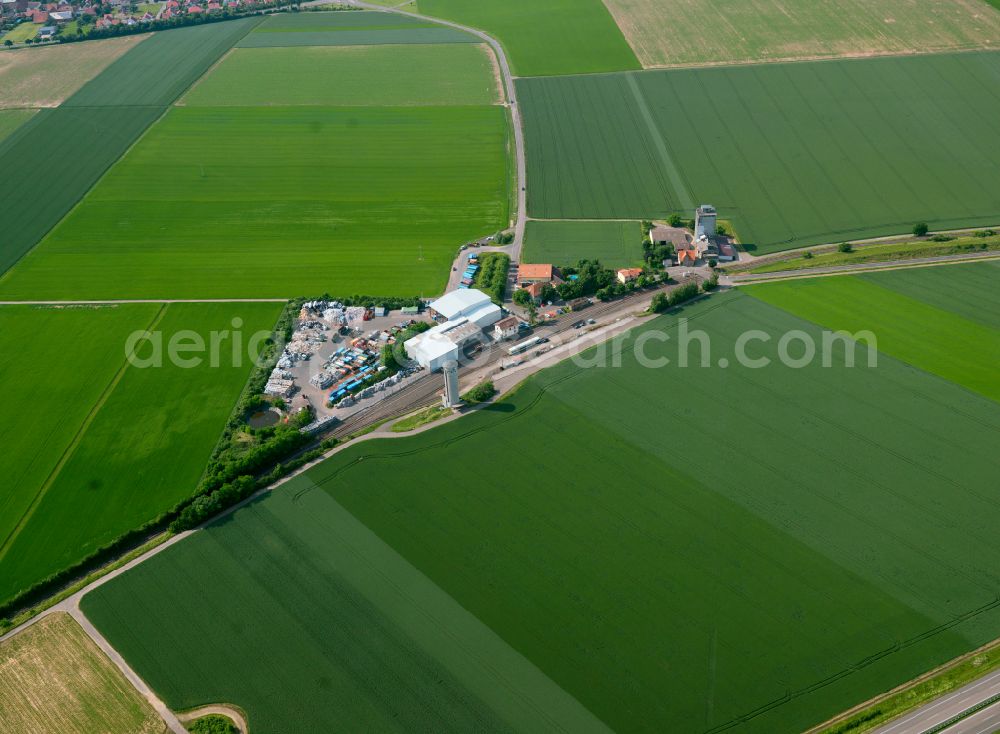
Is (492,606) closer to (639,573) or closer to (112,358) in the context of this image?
(639,573)

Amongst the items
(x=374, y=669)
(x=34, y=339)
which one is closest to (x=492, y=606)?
(x=374, y=669)

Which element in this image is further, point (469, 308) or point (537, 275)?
point (537, 275)

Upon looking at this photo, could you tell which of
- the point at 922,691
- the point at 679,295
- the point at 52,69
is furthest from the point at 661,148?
the point at 52,69

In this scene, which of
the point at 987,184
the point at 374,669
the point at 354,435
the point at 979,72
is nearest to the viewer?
the point at 374,669

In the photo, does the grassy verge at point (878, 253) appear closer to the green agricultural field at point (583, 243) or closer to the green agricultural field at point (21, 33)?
the green agricultural field at point (583, 243)

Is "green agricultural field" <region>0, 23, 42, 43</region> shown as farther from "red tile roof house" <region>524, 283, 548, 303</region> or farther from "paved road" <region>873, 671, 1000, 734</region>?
"paved road" <region>873, 671, 1000, 734</region>

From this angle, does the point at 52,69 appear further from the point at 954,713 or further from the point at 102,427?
the point at 954,713
